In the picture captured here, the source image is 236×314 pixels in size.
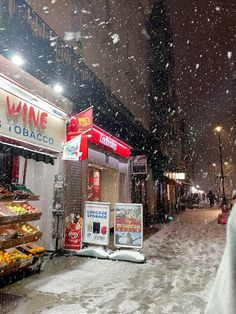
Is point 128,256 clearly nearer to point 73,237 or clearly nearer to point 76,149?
point 73,237

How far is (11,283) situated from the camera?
6789mm

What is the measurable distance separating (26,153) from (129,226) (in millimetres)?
3980

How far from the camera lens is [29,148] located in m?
9.28

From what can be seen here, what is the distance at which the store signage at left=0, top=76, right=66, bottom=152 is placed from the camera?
7801mm

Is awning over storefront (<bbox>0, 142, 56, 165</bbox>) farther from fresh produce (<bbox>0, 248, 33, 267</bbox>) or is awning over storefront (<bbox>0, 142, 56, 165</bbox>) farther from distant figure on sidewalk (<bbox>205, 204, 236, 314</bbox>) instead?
distant figure on sidewalk (<bbox>205, 204, 236, 314</bbox>)

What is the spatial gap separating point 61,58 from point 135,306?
8.41 metres

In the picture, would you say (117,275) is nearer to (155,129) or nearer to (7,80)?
(7,80)

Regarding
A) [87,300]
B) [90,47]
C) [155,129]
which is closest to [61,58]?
[90,47]

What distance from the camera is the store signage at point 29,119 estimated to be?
7.80m

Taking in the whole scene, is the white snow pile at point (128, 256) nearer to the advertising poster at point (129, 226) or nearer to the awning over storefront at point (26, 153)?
the advertising poster at point (129, 226)

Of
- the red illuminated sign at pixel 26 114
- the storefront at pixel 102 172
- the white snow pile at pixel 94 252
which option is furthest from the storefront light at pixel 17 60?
the white snow pile at pixel 94 252

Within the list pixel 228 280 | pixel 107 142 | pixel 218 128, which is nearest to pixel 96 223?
pixel 107 142

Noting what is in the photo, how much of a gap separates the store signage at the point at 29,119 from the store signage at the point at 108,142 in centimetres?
152

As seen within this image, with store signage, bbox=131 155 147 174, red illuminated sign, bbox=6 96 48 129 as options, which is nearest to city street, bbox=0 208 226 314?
red illuminated sign, bbox=6 96 48 129
